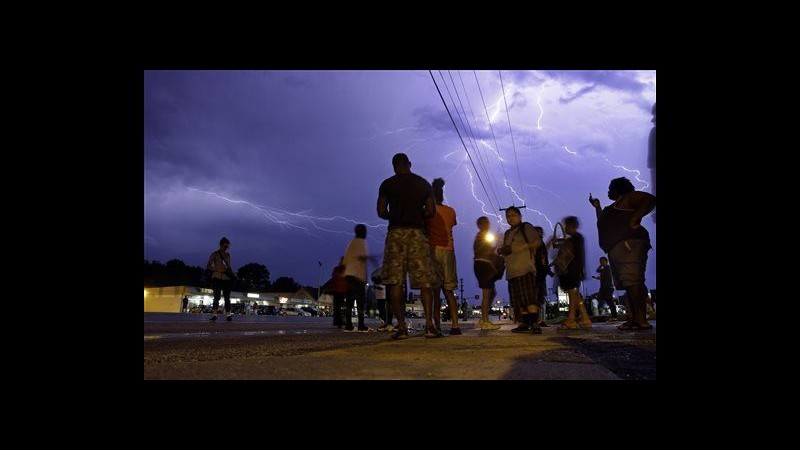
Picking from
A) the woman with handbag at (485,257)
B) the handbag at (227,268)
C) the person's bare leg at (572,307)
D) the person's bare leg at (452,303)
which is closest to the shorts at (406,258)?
the person's bare leg at (452,303)

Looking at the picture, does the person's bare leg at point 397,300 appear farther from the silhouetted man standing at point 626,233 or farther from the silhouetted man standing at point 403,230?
the silhouetted man standing at point 626,233

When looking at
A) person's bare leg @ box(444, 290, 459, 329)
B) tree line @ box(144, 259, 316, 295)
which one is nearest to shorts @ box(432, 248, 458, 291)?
person's bare leg @ box(444, 290, 459, 329)

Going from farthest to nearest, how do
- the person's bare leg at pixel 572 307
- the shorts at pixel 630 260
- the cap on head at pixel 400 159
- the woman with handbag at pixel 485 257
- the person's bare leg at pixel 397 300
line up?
the person's bare leg at pixel 572 307
the woman with handbag at pixel 485 257
the shorts at pixel 630 260
the cap on head at pixel 400 159
the person's bare leg at pixel 397 300

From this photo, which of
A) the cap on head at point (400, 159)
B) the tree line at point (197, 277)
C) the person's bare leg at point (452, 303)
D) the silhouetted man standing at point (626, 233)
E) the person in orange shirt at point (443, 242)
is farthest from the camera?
the tree line at point (197, 277)

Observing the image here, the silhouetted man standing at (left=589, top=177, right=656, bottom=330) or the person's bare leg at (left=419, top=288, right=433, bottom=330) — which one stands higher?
the silhouetted man standing at (left=589, top=177, right=656, bottom=330)

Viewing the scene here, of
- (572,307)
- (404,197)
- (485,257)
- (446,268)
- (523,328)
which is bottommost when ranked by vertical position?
(523,328)

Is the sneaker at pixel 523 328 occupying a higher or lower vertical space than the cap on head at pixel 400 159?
lower

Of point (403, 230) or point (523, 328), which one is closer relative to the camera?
point (403, 230)

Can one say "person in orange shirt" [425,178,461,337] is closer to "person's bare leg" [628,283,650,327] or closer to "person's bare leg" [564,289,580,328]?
"person's bare leg" [628,283,650,327]

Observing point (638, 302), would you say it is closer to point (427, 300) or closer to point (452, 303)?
point (452, 303)

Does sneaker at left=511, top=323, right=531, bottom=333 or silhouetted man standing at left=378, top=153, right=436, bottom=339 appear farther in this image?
sneaker at left=511, top=323, right=531, bottom=333

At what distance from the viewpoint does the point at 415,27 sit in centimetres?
261

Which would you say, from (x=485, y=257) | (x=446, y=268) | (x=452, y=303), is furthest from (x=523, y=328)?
(x=446, y=268)

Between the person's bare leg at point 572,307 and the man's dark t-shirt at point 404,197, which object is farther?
the person's bare leg at point 572,307
